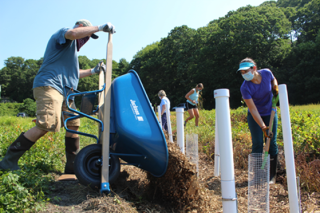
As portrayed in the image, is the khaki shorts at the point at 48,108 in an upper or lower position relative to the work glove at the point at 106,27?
lower

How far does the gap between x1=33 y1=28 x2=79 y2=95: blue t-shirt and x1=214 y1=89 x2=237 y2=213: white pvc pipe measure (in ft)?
6.40

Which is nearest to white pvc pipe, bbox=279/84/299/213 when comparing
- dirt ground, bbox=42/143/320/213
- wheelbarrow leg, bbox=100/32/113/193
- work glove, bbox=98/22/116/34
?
dirt ground, bbox=42/143/320/213

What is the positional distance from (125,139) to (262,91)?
177cm

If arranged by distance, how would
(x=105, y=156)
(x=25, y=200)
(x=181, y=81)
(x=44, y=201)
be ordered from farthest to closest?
(x=181, y=81) → (x=105, y=156) → (x=44, y=201) → (x=25, y=200)

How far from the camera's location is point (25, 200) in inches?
77.9

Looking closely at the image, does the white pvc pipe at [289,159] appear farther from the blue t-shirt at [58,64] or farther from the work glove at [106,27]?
the blue t-shirt at [58,64]

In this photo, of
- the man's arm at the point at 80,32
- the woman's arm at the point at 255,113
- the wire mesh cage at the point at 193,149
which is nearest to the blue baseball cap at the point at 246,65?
the woman's arm at the point at 255,113

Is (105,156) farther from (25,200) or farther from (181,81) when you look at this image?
(181,81)

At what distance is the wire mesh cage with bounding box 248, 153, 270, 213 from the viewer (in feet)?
6.63

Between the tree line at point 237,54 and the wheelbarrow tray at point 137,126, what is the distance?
88.9 feet

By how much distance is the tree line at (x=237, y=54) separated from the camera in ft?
89.4

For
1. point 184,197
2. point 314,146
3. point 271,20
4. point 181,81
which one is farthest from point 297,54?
point 184,197

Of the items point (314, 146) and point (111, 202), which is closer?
point (111, 202)

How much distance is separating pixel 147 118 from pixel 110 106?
0.43 meters
